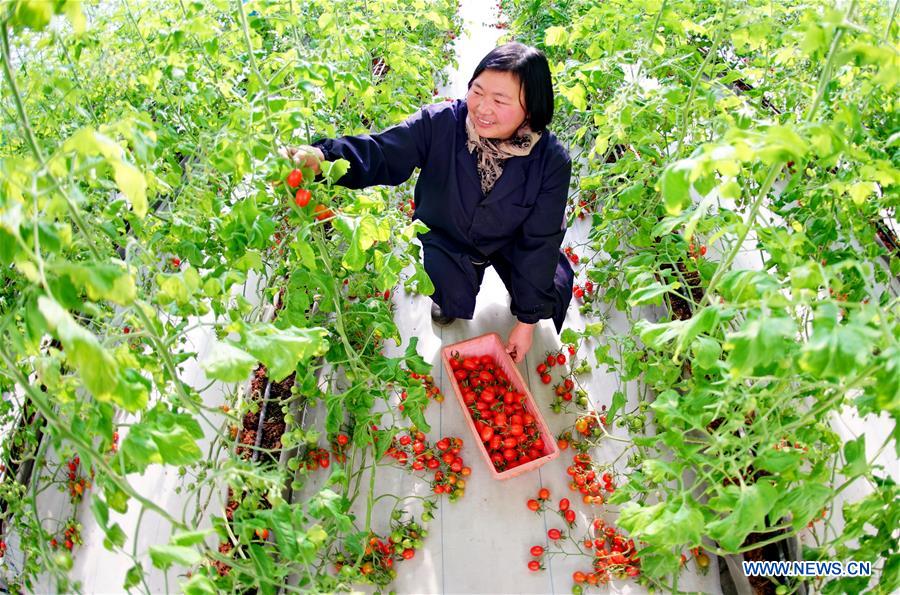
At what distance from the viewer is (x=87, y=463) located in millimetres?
864

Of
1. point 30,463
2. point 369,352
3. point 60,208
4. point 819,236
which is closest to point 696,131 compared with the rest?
point 819,236

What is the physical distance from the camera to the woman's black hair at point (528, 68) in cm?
136

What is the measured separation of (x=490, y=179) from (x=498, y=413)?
0.67 metres

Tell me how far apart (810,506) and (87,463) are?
1.09 metres

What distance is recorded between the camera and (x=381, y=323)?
54.7 inches

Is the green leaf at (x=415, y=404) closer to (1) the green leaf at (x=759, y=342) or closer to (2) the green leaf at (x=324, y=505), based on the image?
(2) the green leaf at (x=324, y=505)

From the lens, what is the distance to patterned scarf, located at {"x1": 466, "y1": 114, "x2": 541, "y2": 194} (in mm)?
1552

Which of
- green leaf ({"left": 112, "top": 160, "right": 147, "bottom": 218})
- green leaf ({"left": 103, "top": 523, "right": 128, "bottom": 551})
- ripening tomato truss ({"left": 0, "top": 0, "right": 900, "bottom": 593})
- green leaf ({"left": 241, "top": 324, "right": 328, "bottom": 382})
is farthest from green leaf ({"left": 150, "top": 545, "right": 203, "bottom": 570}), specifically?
green leaf ({"left": 112, "top": 160, "right": 147, "bottom": 218})

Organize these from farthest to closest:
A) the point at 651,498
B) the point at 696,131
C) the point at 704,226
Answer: the point at 651,498 < the point at 696,131 < the point at 704,226

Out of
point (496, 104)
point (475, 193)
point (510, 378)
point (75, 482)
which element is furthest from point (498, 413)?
point (75, 482)

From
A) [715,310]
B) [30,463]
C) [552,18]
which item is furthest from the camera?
[552,18]

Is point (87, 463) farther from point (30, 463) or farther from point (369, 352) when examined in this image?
point (30, 463)

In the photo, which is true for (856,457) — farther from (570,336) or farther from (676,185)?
(570,336)

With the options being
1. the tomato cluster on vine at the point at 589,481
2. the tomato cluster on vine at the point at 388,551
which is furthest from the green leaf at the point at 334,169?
the tomato cluster on vine at the point at 589,481
